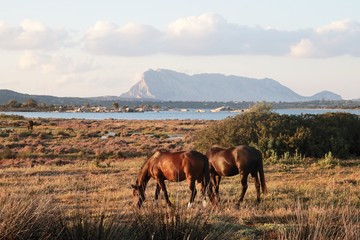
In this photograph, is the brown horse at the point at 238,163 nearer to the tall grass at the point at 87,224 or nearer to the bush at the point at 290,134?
the tall grass at the point at 87,224

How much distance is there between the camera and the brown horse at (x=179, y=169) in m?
11.6

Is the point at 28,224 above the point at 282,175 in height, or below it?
above

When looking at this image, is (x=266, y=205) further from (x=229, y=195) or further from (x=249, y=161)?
(x=229, y=195)

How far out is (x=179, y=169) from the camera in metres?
11.7

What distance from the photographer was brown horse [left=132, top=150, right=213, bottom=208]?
11.6 m

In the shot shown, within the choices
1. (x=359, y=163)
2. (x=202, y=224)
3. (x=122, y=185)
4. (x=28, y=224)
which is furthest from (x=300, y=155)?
(x=28, y=224)

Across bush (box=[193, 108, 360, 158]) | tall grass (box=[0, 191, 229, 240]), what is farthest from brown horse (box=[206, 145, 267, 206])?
bush (box=[193, 108, 360, 158])

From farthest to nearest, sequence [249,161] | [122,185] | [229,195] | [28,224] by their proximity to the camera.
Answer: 1. [122,185]
2. [229,195]
3. [249,161]
4. [28,224]

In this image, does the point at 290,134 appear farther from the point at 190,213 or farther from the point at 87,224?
the point at 87,224

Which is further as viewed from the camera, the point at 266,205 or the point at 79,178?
the point at 79,178

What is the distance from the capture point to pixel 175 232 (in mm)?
7395

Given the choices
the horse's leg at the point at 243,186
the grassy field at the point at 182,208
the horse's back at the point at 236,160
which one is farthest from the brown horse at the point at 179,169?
the horse's back at the point at 236,160

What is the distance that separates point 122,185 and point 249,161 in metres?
5.75

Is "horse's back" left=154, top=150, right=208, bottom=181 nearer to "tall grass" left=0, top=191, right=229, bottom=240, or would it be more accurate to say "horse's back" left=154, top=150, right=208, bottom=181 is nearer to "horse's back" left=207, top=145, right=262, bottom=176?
"horse's back" left=207, top=145, right=262, bottom=176
